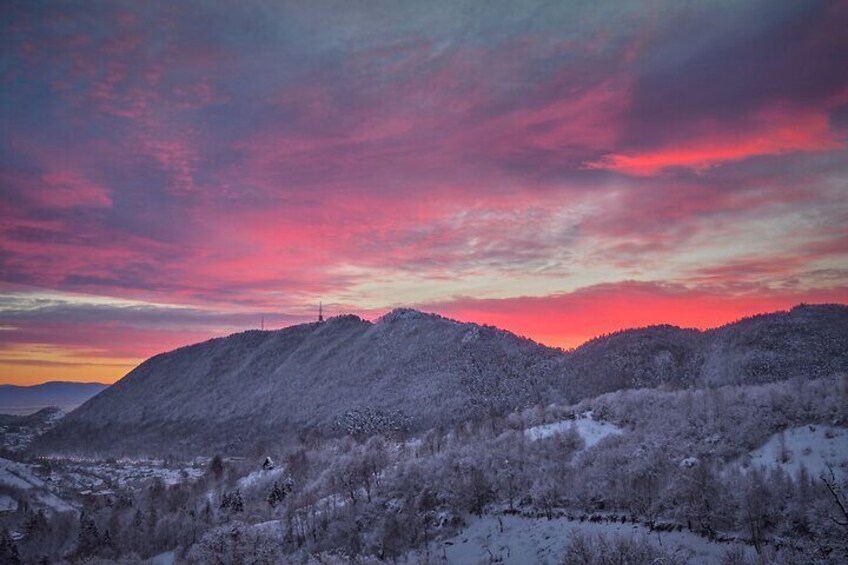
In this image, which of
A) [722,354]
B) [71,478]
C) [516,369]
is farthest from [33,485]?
[722,354]

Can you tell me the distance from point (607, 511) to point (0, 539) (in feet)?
346

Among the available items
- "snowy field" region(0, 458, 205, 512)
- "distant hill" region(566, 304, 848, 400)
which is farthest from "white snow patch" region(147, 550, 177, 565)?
"distant hill" region(566, 304, 848, 400)

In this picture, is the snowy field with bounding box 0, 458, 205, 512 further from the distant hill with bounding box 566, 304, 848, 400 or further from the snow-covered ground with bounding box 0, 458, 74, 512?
the distant hill with bounding box 566, 304, 848, 400

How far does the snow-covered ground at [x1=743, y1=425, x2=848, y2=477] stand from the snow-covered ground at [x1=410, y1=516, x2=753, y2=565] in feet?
46.4

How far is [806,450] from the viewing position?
2010 inches

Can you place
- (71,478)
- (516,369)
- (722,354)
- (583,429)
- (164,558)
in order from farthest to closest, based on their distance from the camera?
1. (71,478)
2. (516,369)
3. (722,354)
4. (164,558)
5. (583,429)

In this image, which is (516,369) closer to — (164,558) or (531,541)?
(164,558)

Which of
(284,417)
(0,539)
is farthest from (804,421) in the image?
(284,417)

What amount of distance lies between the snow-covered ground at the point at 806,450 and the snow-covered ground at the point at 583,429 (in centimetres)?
2171

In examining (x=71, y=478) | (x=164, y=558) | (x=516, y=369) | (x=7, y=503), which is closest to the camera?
(x=164, y=558)

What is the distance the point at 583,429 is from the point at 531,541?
Result: 2880 centimetres

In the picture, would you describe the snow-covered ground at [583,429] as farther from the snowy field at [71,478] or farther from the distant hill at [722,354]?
the snowy field at [71,478]

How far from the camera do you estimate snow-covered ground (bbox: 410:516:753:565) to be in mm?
41500

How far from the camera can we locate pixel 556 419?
88.5 meters
